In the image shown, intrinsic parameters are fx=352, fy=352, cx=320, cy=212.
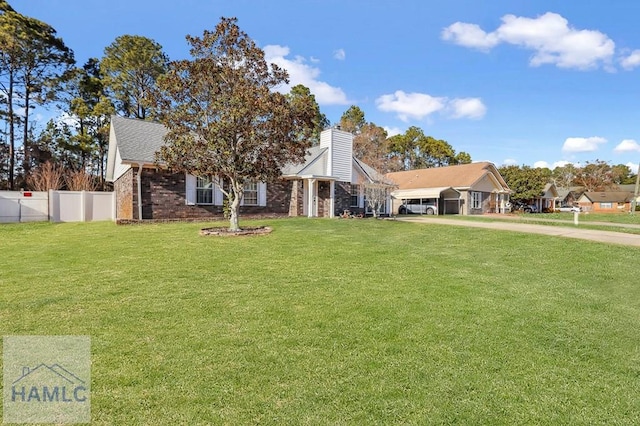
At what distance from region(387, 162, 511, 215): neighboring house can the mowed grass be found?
25491 mm

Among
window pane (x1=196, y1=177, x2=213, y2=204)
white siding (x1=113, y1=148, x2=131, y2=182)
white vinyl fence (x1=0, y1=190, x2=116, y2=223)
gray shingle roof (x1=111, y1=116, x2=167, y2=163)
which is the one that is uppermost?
gray shingle roof (x1=111, y1=116, x2=167, y2=163)

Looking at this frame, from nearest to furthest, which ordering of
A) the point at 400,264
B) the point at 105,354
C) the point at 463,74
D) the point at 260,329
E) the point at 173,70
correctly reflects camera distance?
the point at 105,354 → the point at 260,329 → the point at 400,264 → the point at 173,70 → the point at 463,74

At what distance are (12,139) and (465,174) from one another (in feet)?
128

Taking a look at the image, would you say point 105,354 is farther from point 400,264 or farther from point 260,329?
point 400,264

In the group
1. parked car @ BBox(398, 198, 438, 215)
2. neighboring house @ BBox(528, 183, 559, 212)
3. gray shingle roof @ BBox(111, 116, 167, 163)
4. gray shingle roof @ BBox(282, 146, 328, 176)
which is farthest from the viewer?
neighboring house @ BBox(528, 183, 559, 212)

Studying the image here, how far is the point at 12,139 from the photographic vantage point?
88.6 ft

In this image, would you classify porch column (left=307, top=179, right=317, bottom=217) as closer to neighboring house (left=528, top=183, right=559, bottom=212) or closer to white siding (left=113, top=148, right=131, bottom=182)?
white siding (left=113, top=148, right=131, bottom=182)

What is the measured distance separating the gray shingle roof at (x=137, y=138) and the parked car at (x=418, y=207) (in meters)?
23.2

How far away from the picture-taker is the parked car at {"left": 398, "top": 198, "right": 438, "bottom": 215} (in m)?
33.1

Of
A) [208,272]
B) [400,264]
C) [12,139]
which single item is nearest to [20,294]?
[208,272]

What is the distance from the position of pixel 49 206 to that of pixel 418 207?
28.2m

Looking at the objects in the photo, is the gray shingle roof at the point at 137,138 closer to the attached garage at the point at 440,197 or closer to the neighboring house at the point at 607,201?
the attached garage at the point at 440,197

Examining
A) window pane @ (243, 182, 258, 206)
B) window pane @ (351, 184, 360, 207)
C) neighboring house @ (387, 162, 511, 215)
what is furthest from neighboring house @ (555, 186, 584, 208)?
window pane @ (243, 182, 258, 206)

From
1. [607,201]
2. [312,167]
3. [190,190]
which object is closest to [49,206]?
[190,190]
